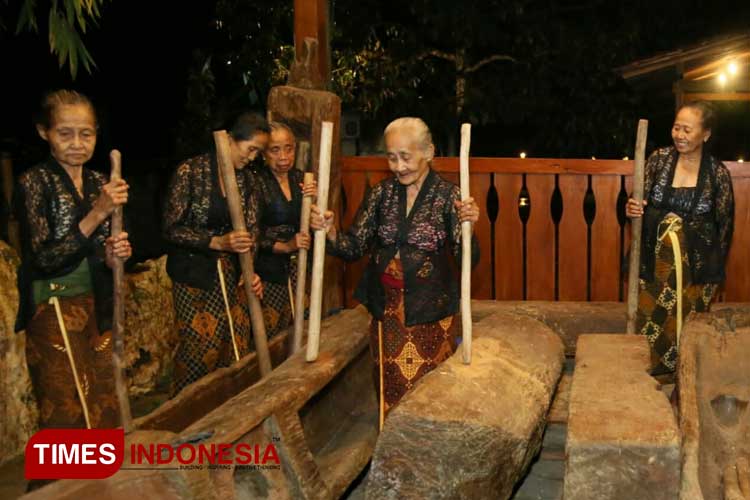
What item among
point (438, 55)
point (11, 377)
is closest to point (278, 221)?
point (11, 377)

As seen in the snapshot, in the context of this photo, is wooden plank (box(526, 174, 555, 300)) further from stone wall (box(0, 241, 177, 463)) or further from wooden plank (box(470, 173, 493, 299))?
stone wall (box(0, 241, 177, 463))

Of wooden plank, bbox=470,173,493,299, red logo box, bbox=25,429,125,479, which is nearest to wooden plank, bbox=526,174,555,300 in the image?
wooden plank, bbox=470,173,493,299

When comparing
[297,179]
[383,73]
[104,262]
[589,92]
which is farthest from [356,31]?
[104,262]

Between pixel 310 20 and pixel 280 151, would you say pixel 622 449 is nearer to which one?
pixel 280 151

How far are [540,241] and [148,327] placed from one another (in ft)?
10.3

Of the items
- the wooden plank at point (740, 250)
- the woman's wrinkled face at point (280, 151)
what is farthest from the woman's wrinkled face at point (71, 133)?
the wooden plank at point (740, 250)

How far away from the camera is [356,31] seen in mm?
12375

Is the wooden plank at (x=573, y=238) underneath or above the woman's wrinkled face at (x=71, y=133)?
→ underneath

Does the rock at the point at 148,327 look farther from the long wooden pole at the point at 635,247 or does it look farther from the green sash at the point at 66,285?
the long wooden pole at the point at 635,247

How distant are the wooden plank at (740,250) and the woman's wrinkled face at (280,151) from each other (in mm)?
3373

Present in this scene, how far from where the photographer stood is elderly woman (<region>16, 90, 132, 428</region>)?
12.6 ft

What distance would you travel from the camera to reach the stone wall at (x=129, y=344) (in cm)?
543

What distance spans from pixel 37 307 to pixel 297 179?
6.70 feet

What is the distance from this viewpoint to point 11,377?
5.51 m
